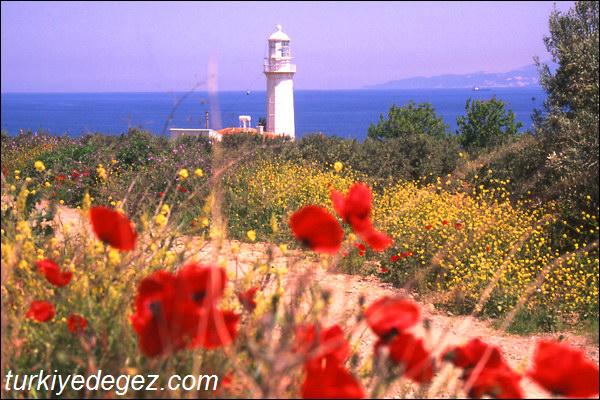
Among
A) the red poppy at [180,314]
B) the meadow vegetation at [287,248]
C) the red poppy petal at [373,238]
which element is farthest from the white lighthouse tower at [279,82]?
the red poppy at [180,314]

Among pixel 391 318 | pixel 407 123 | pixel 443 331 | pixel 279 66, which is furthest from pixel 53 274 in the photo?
pixel 279 66

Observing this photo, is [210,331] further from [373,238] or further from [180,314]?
[373,238]

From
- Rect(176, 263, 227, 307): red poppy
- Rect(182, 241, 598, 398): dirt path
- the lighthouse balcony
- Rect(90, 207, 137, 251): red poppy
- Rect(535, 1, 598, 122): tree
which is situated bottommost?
Rect(182, 241, 598, 398): dirt path

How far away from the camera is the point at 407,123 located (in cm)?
1706

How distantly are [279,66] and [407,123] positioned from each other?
11.8 metres

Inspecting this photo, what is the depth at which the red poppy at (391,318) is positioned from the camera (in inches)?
52.7

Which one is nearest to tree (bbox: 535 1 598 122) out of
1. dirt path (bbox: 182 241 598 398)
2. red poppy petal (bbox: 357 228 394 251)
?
dirt path (bbox: 182 241 598 398)

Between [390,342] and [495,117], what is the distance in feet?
47.3

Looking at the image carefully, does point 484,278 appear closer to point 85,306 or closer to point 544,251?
point 544,251

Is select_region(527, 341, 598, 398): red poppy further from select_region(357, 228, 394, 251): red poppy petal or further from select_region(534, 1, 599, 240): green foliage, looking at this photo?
select_region(534, 1, 599, 240): green foliage

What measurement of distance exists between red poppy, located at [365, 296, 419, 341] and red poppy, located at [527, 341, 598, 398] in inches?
11.9

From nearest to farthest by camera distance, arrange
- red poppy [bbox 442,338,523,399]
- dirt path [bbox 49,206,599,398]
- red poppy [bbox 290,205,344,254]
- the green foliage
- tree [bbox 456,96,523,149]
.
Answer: red poppy [bbox 442,338,523,399]
red poppy [bbox 290,205,344,254]
dirt path [bbox 49,206,599,398]
the green foliage
tree [bbox 456,96,523,149]

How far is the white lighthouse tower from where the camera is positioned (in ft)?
89.1

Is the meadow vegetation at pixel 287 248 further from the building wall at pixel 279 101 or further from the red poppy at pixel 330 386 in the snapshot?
the building wall at pixel 279 101
